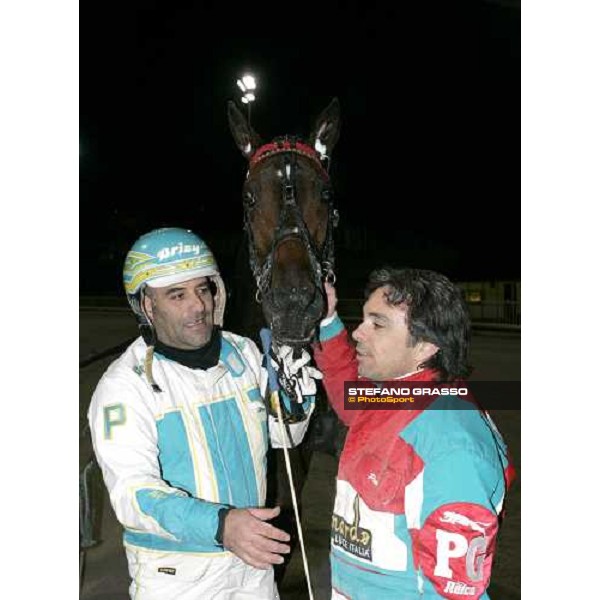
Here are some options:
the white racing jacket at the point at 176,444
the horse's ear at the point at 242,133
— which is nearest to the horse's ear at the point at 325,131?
the horse's ear at the point at 242,133

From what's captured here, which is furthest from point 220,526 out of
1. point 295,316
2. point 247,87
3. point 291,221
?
point 247,87

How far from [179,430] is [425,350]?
85cm

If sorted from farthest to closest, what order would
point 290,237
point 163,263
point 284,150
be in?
point 284,150
point 290,237
point 163,263

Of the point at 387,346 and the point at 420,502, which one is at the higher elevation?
the point at 387,346

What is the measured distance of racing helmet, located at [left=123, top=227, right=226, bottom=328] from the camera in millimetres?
2029

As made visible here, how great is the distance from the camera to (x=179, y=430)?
187cm

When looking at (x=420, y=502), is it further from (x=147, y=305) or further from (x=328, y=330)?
(x=147, y=305)

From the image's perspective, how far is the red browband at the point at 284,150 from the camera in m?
2.66

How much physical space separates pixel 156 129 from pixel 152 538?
3273 mm

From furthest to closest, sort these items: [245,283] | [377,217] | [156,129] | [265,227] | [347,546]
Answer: [377,217]
[156,129]
[245,283]
[265,227]
[347,546]
